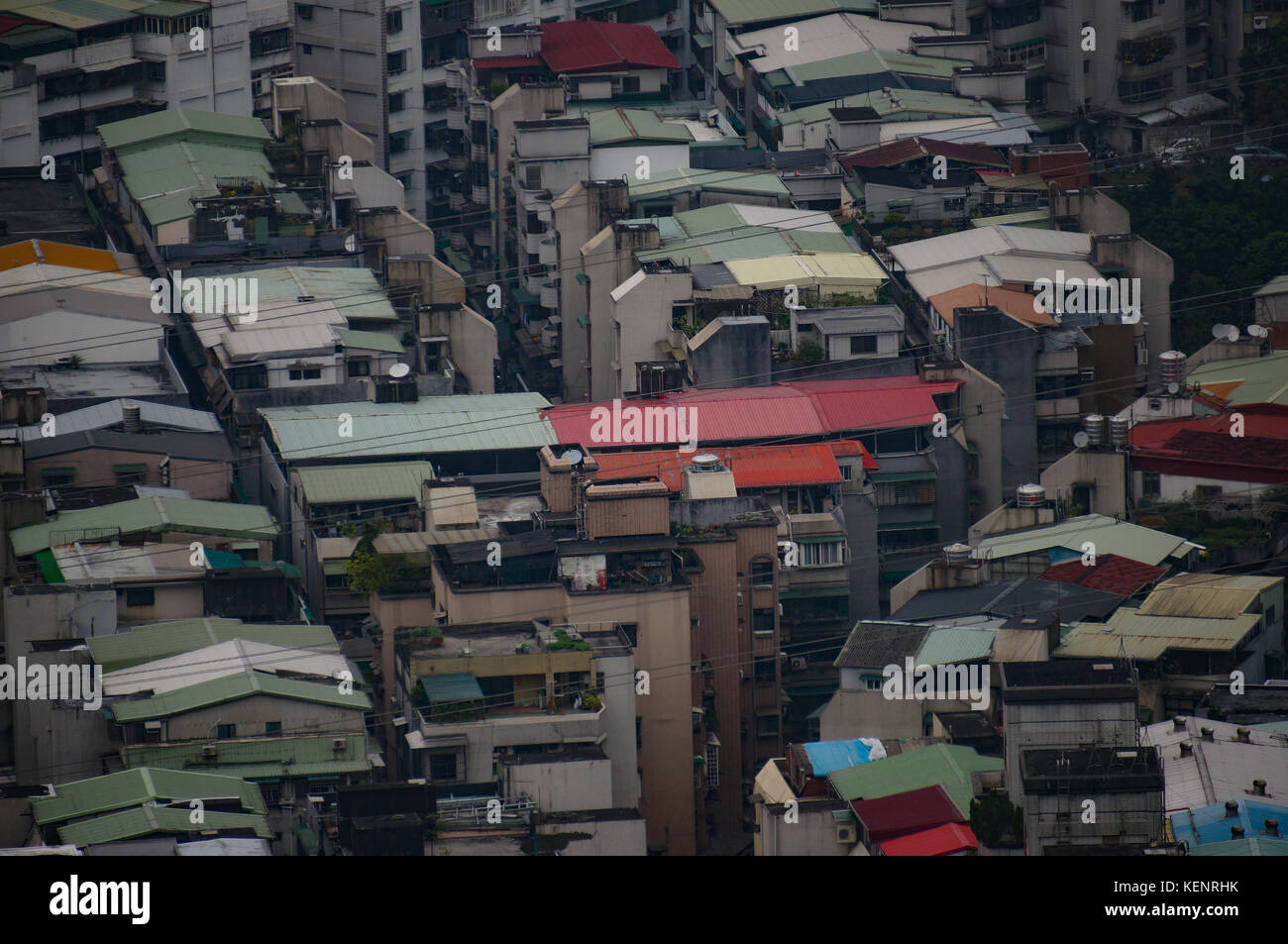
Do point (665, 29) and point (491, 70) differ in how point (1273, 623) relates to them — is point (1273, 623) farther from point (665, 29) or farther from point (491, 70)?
point (665, 29)

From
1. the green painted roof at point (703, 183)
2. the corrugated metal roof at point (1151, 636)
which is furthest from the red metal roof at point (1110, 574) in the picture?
the green painted roof at point (703, 183)

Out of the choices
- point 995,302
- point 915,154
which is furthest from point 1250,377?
point 915,154

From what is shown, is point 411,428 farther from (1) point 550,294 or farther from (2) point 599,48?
(2) point 599,48

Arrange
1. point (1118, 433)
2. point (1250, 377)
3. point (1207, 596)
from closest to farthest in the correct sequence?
point (1207, 596) < point (1118, 433) < point (1250, 377)

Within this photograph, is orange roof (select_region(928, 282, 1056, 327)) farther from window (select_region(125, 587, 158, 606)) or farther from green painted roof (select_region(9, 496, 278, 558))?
window (select_region(125, 587, 158, 606))

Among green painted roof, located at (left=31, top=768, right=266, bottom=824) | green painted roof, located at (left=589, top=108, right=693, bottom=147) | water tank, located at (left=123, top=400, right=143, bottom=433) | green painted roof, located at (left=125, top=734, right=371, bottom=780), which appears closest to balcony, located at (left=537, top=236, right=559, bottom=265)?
green painted roof, located at (left=589, top=108, right=693, bottom=147)
